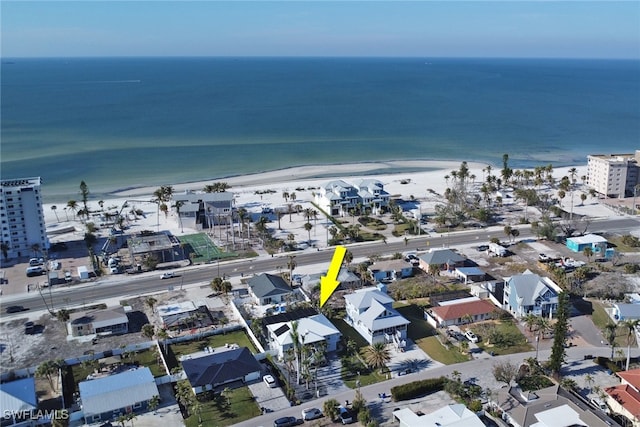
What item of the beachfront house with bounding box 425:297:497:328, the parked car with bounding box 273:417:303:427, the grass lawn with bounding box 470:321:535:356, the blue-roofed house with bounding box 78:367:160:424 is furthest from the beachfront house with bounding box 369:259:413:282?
the blue-roofed house with bounding box 78:367:160:424

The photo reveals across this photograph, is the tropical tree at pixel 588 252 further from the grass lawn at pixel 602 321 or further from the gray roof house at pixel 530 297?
the gray roof house at pixel 530 297

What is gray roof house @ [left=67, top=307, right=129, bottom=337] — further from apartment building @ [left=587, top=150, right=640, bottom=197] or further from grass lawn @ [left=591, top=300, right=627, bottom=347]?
apartment building @ [left=587, top=150, right=640, bottom=197]

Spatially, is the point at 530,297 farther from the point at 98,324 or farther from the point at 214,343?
the point at 98,324

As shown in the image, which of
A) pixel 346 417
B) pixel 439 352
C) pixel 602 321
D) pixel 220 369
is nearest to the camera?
pixel 346 417

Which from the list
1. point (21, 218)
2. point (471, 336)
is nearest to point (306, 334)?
point (471, 336)

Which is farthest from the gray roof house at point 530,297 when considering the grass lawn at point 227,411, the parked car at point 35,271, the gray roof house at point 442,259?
the parked car at point 35,271
